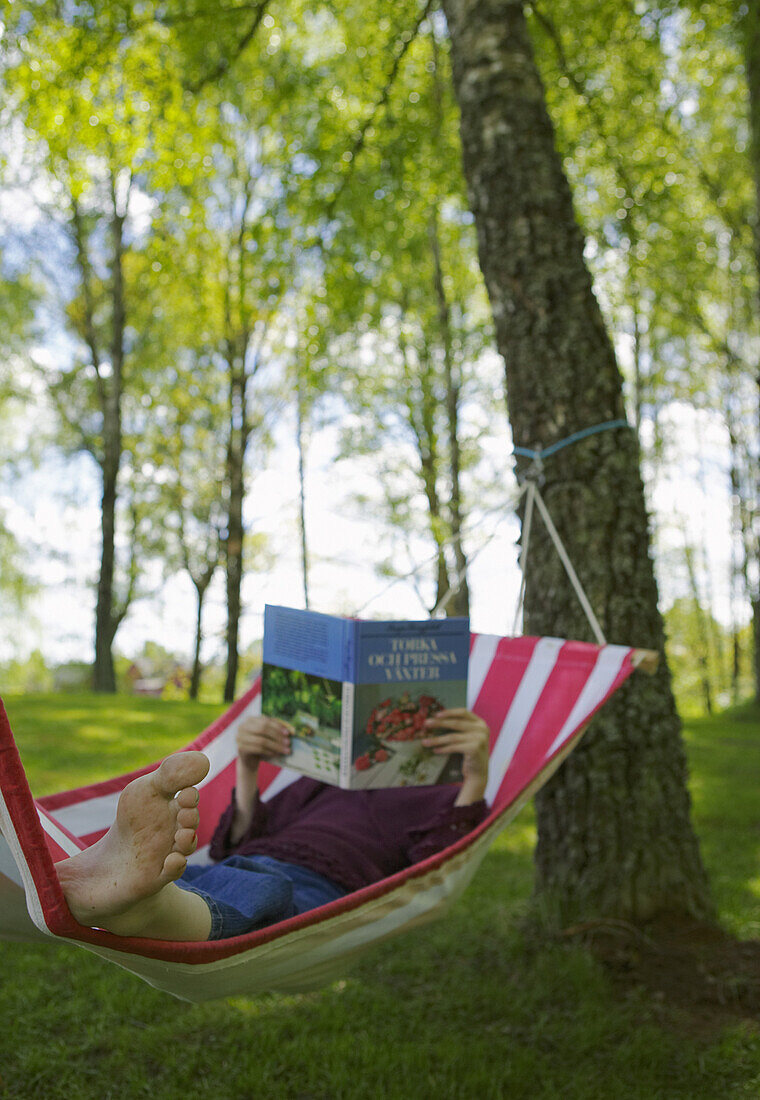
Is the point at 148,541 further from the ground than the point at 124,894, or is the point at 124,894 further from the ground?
the point at 148,541

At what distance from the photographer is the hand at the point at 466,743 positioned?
5.43ft

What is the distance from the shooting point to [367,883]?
1.58 meters

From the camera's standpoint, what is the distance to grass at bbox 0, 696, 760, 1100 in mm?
1546

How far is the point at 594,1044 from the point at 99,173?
9.06m

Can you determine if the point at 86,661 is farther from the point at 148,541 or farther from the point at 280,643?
the point at 280,643

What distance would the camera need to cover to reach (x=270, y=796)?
6.58ft

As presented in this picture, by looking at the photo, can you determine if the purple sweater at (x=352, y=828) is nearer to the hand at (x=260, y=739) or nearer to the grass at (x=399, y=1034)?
the hand at (x=260, y=739)

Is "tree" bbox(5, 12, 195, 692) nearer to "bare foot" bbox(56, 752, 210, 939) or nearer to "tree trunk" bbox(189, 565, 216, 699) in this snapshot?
"tree trunk" bbox(189, 565, 216, 699)

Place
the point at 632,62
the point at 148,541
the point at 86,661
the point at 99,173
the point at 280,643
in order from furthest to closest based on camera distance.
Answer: the point at 86,661 → the point at 148,541 → the point at 99,173 → the point at 632,62 → the point at 280,643

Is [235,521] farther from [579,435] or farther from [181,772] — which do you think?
[181,772]

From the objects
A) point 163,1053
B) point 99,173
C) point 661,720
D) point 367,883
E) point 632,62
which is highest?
point 99,173

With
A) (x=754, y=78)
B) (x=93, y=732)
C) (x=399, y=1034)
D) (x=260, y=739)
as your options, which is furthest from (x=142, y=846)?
(x=754, y=78)

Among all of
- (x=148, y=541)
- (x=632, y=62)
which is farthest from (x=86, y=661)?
(x=632, y=62)

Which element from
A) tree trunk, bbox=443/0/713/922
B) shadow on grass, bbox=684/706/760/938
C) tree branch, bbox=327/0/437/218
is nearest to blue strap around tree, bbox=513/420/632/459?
tree trunk, bbox=443/0/713/922
